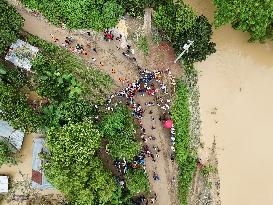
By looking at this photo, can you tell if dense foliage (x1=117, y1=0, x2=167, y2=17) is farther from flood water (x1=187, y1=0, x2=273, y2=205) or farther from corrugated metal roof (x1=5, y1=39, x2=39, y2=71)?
corrugated metal roof (x1=5, y1=39, x2=39, y2=71)

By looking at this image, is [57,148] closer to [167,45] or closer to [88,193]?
[88,193]

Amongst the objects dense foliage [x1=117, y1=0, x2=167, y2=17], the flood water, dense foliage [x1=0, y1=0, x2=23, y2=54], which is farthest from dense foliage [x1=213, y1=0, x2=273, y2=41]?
dense foliage [x1=0, y1=0, x2=23, y2=54]

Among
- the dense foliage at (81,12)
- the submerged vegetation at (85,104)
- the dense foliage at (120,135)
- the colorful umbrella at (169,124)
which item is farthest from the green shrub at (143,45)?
the colorful umbrella at (169,124)

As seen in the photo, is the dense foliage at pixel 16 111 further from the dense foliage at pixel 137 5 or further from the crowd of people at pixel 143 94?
the dense foliage at pixel 137 5

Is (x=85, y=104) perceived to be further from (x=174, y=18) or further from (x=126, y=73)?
(x=174, y=18)

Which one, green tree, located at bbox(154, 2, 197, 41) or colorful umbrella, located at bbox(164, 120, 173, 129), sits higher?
green tree, located at bbox(154, 2, 197, 41)

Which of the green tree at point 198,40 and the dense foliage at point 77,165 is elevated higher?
the green tree at point 198,40
